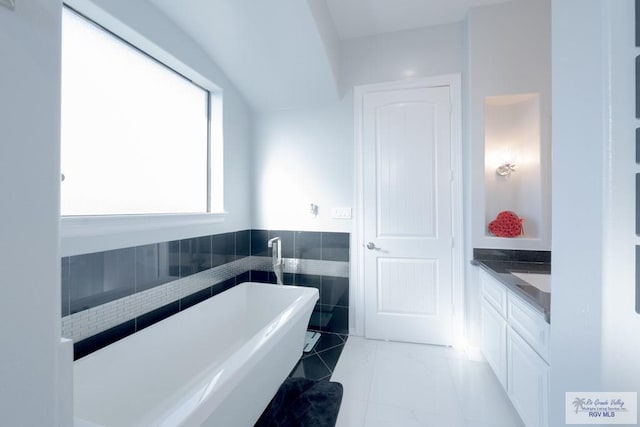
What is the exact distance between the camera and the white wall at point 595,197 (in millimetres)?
707

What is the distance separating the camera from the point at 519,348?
57.1 inches

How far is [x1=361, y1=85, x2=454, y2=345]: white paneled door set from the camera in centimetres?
239

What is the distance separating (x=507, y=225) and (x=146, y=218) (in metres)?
2.61

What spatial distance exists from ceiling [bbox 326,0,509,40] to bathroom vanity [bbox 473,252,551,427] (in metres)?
2.09

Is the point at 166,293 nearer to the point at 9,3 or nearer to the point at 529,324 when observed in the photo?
the point at 9,3

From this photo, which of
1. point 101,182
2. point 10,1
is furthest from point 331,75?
point 10,1

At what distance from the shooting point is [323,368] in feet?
6.81

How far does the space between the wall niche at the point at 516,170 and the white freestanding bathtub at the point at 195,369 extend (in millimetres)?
1688

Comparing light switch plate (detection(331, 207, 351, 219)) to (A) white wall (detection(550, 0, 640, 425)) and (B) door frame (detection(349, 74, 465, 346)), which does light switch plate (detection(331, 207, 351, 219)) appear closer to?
(B) door frame (detection(349, 74, 465, 346))

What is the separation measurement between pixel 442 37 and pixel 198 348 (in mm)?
3220

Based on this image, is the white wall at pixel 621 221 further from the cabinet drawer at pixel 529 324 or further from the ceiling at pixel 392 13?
the ceiling at pixel 392 13

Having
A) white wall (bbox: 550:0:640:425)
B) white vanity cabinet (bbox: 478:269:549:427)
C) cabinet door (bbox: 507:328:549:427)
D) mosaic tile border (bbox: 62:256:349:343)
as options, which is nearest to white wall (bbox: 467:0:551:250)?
white vanity cabinet (bbox: 478:269:549:427)

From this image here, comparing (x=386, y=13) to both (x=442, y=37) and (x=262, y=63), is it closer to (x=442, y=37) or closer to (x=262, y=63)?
(x=442, y=37)

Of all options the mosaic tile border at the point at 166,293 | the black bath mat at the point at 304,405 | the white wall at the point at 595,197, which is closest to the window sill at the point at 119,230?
the mosaic tile border at the point at 166,293
